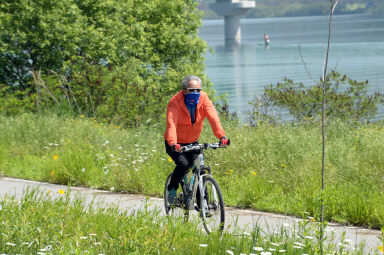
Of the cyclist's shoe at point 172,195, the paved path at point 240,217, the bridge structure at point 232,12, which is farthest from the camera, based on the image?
the bridge structure at point 232,12

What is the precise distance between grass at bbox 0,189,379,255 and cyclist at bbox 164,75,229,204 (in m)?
0.89

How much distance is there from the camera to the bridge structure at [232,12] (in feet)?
381

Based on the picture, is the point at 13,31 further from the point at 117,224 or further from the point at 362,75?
the point at 362,75

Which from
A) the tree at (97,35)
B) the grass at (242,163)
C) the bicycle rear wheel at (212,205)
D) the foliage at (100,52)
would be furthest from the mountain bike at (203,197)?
the tree at (97,35)

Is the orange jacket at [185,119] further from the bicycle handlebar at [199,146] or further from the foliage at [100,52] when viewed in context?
the foliage at [100,52]

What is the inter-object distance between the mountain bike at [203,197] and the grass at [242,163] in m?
1.04

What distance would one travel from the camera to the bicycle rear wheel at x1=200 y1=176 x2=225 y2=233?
5895mm

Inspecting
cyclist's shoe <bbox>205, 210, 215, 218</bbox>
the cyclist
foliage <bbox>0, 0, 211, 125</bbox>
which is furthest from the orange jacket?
foliage <bbox>0, 0, 211, 125</bbox>

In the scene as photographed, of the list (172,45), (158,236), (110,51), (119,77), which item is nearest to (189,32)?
(172,45)

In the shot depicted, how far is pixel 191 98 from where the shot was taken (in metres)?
6.09

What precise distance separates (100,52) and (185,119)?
14.3 meters

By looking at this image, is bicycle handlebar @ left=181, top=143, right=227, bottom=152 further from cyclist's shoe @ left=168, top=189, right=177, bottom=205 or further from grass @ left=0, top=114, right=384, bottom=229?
grass @ left=0, top=114, right=384, bottom=229

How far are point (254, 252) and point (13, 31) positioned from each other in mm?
15458

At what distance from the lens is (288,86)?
16016 millimetres
